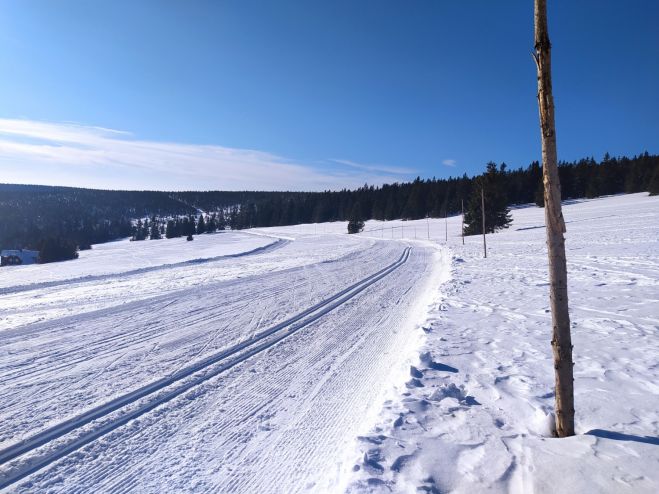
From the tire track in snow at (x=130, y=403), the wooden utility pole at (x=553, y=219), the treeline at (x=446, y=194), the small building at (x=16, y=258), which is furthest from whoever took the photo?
the treeline at (x=446, y=194)

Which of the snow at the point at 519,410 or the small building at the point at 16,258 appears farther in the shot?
the small building at the point at 16,258

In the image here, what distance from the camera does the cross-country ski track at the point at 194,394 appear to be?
3.18m

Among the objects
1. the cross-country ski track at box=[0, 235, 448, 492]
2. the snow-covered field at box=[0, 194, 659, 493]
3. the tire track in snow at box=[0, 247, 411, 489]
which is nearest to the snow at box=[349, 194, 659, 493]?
the snow-covered field at box=[0, 194, 659, 493]

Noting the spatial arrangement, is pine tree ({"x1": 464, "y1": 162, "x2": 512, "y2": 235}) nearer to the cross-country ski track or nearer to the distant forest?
the distant forest

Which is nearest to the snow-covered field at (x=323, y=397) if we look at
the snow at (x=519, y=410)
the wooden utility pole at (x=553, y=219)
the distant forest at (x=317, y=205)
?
the snow at (x=519, y=410)

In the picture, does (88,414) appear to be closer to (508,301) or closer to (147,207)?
(508,301)

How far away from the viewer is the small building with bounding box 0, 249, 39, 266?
49522mm

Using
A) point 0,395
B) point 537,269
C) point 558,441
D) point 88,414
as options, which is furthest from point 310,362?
point 537,269

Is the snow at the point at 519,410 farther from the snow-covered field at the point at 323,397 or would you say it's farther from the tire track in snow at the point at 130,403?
the tire track in snow at the point at 130,403

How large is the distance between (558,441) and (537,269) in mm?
12715

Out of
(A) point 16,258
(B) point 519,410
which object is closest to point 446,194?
(A) point 16,258

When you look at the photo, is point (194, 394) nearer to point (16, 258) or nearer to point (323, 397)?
point (323, 397)

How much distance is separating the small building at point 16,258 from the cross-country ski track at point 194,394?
5513cm

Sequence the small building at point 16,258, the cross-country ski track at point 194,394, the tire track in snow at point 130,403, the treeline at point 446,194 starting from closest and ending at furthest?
1. the cross-country ski track at point 194,394
2. the tire track in snow at point 130,403
3. the small building at point 16,258
4. the treeline at point 446,194
